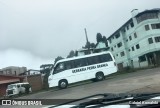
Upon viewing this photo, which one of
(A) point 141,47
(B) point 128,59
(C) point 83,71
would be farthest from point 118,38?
(C) point 83,71

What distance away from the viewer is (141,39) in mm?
46688

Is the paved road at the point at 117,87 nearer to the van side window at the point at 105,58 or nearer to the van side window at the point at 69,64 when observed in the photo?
the van side window at the point at 69,64

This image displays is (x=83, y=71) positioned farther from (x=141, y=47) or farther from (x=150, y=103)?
(x=141, y=47)

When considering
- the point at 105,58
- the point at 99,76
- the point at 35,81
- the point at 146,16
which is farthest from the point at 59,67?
the point at 146,16

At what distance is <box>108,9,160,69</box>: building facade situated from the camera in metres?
44.8

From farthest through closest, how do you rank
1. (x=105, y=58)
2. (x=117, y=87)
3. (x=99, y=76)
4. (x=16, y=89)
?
(x=16, y=89), (x=105, y=58), (x=99, y=76), (x=117, y=87)

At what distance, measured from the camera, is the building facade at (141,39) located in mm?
44750

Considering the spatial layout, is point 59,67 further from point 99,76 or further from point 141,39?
point 141,39

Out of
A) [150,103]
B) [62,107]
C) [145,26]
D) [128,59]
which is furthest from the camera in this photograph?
[128,59]

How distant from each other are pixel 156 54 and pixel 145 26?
206 inches

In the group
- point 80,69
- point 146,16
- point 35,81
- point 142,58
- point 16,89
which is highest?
point 146,16

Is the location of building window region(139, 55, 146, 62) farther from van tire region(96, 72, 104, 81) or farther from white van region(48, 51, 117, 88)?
van tire region(96, 72, 104, 81)

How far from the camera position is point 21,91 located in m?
30.9

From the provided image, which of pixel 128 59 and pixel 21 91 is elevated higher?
pixel 128 59
